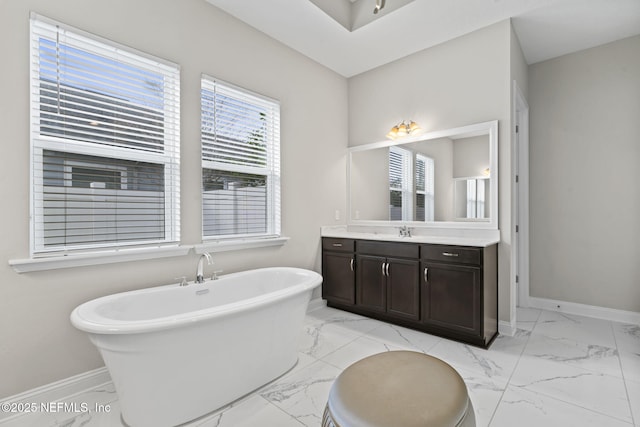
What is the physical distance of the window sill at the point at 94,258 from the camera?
5.73ft

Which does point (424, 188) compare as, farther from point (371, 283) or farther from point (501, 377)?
point (501, 377)

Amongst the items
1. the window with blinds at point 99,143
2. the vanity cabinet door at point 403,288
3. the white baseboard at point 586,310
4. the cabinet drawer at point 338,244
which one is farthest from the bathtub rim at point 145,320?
the white baseboard at point 586,310

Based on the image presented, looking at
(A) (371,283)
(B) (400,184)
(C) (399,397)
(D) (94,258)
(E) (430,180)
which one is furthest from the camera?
(B) (400,184)

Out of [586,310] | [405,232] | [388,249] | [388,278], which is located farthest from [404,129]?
[586,310]

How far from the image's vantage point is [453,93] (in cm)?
314

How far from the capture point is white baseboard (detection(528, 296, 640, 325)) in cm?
304

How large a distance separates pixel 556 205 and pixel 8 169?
15.4 ft

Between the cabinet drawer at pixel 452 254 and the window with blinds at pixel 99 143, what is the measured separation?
83.9 inches

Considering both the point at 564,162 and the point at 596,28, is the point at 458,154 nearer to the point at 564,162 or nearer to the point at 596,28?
the point at 564,162

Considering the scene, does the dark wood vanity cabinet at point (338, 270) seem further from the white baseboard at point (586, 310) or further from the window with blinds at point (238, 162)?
the white baseboard at point (586, 310)

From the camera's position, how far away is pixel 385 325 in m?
3.05

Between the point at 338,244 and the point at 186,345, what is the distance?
2116 millimetres

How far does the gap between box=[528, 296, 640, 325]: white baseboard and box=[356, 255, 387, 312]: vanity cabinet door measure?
6.23ft

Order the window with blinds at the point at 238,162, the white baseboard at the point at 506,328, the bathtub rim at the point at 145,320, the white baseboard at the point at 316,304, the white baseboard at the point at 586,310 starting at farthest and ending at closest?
the white baseboard at the point at 316,304
the white baseboard at the point at 586,310
the white baseboard at the point at 506,328
the window with blinds at the point at 238,162
the bathtub rim at the point at 145,320
